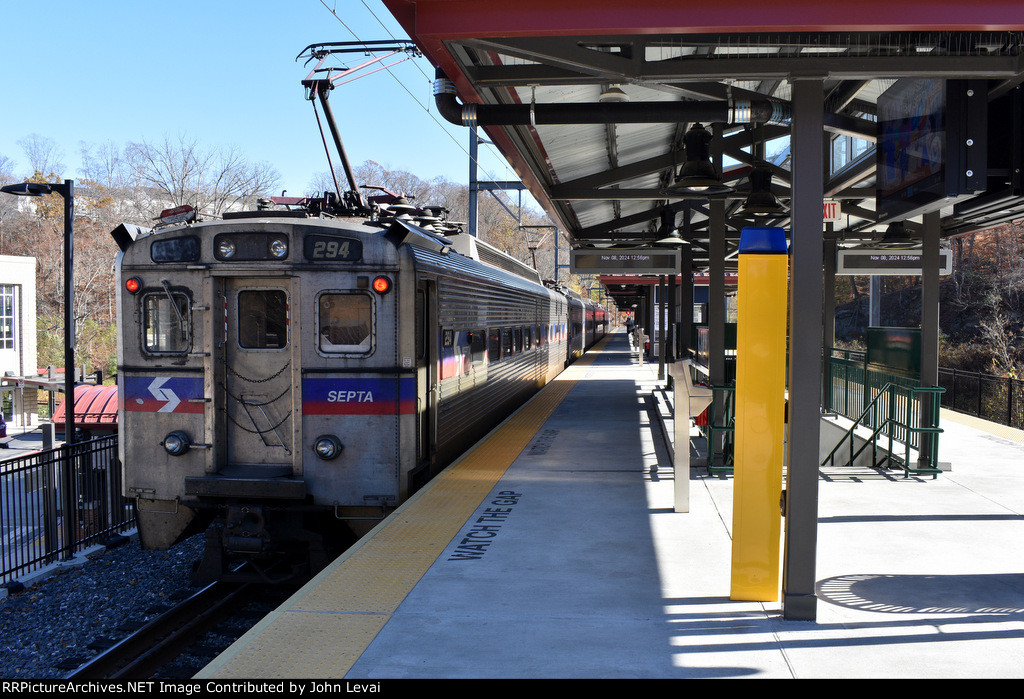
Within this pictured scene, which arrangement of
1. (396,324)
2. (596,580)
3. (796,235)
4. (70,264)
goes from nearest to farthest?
(796,235) < (596,580) < (396,324) < (70,264)

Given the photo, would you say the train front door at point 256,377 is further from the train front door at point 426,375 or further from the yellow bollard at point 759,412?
the yellow bollard at point 759,412

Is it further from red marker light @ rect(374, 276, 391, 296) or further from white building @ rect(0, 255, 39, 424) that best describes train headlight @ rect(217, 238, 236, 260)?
white building @ rect(0, 255, 39, 424)

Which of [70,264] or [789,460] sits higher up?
[70,264]

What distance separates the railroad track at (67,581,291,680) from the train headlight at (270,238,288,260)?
2.86 metres

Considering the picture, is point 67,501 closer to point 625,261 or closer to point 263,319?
point 263,319

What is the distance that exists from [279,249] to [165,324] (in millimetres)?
1243

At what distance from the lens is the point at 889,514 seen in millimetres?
7547

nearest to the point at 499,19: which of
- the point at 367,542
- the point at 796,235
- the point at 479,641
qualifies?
the point at 796,235

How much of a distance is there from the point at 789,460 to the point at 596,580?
1557 mm

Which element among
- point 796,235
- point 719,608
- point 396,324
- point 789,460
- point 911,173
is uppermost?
point 911,173

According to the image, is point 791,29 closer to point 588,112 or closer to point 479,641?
point 588,112

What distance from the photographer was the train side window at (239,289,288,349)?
282 inches

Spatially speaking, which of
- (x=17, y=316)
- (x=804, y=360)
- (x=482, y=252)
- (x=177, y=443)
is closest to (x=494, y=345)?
(x=482, y=252)

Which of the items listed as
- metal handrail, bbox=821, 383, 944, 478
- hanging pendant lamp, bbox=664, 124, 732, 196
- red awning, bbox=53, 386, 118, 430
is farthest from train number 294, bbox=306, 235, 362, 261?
red awning, bbox=53, 386, 118, 430
